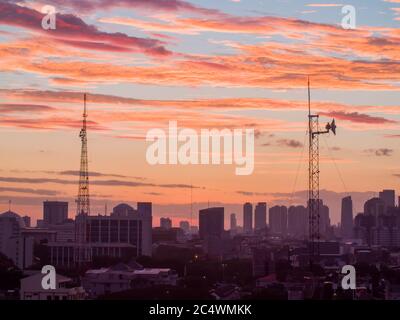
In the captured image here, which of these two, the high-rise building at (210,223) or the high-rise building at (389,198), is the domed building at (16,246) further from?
the high-rise building at (389,198)

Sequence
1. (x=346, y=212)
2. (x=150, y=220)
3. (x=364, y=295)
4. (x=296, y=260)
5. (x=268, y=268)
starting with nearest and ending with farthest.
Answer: (x=364, y=295) → (x=268, y=268) → (x=296, y=260) → (x=150, y=220) → (x=346, y=212)

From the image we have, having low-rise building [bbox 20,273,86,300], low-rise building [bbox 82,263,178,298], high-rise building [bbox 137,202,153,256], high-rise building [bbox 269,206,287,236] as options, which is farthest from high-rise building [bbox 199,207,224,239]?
low-rise building [bbox 20,273,86,300]

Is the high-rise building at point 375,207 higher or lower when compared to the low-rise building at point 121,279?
higher

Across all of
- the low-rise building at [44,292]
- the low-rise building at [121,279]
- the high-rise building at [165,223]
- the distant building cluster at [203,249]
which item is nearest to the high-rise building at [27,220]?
the distant building cluster at [203,249]

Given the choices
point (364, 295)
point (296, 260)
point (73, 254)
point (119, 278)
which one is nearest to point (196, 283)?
point (119, 278)

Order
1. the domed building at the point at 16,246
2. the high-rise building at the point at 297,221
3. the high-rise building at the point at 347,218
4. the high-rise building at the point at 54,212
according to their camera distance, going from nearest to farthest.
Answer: the domed building at the point at 16,246, the high-rise building at the point at 54,212, the high-rise building at the point at 347,218, the high-rise building at the point at 297,221
